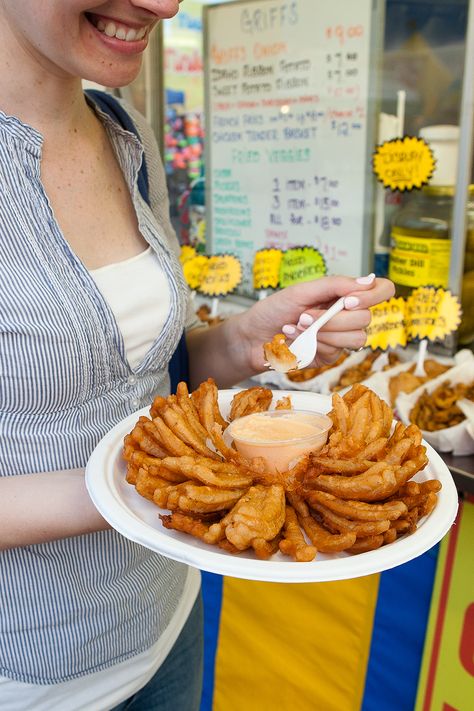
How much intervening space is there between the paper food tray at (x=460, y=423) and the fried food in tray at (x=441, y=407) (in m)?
0.01

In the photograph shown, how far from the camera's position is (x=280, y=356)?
1306 mm

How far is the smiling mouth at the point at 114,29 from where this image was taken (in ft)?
3.67

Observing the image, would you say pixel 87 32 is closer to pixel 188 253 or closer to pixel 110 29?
pixel 110 29

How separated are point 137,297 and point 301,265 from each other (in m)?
1.30

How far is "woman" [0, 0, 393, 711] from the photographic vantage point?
110 centimetres

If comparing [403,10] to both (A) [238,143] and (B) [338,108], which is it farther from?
(A) [238,143]

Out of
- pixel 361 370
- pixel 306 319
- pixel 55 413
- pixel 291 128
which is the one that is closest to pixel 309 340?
pixel 306 319

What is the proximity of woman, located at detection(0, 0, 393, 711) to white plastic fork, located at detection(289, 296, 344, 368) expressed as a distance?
0.07ft

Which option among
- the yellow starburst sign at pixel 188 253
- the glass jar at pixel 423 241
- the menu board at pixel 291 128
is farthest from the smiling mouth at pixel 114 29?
→ the menu board at pixel 291 128

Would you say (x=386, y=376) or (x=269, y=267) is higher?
(x=269, y=267)

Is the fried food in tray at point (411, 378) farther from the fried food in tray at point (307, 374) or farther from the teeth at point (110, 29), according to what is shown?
the teeth at point (110, 29)

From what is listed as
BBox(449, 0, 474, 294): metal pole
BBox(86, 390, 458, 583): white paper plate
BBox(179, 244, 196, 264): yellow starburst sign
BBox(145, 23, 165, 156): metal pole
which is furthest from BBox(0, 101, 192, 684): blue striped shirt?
BBox(145, 23, 165, 156): metal pole

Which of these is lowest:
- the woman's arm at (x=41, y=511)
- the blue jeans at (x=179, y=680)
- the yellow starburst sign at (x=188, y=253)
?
the blue jeans at (x=179, y=680)

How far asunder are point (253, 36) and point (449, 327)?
172 cm
